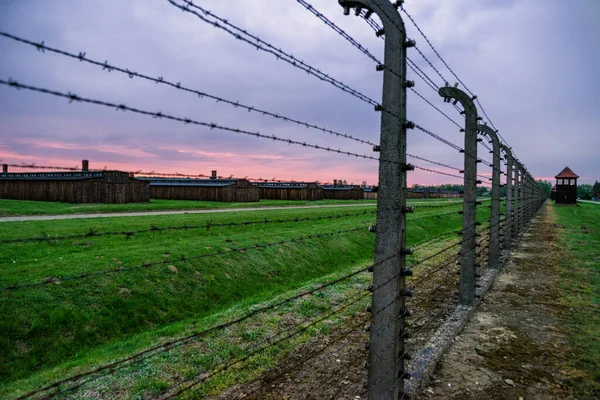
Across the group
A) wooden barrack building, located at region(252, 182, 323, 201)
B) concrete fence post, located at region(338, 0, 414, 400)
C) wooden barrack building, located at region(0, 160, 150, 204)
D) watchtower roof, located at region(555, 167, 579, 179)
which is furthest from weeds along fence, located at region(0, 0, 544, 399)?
watchtower roof, located at region(555, 167, 579, 179)

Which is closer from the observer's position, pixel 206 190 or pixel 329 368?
pixel 329 368

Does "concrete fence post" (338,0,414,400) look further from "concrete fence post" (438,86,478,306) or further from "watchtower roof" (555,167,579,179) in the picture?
"watchtower roof" (555,167,579,179)

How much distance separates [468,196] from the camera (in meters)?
8.58

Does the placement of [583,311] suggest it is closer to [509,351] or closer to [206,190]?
[509,351]

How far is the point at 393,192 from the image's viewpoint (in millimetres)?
4406

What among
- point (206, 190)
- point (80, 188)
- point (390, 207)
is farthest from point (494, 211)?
point (206, 190)

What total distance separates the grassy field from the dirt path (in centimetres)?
317

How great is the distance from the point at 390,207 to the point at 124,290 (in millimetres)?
10179

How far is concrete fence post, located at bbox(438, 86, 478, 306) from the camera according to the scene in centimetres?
866

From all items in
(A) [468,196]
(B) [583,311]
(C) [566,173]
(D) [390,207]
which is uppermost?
(C) [566,173]

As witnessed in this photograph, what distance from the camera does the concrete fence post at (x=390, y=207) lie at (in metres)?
4.45

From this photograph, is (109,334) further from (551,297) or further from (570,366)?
(551,297)

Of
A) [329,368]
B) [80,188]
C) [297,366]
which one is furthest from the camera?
[80,188]

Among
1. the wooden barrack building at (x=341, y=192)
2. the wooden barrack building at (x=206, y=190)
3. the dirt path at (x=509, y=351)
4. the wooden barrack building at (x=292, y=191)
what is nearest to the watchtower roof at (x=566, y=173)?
the wooden barrack building at (x=341, y=192)
